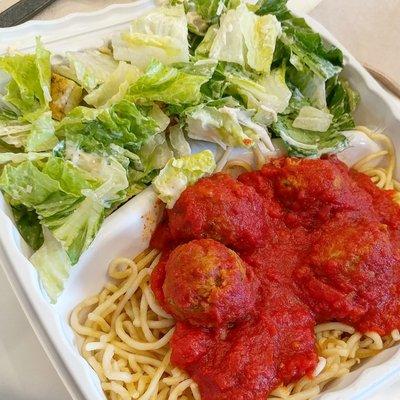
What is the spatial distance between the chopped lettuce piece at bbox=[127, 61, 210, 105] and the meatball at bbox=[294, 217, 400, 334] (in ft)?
2.67

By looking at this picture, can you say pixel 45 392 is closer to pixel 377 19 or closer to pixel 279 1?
pixel 279 1

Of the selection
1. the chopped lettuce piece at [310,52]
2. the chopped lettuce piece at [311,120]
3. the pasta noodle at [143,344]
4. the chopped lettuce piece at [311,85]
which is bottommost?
the pasta noodle at [143,344]

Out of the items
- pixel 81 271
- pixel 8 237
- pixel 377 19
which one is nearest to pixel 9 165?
pixel 8 237

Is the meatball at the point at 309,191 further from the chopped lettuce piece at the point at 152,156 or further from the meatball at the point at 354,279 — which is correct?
the chopped lettuce piece at the point at 152,156

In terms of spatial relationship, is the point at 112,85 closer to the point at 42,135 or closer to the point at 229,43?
the point at 42,135

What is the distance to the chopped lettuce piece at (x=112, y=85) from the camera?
2.49 m

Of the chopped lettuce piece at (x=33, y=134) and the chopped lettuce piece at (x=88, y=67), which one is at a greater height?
the chopped lettuce piece at (x=88, y=67)

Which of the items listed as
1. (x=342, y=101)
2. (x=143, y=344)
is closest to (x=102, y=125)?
(x=143, y=344)

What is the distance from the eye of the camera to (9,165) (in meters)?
2.23

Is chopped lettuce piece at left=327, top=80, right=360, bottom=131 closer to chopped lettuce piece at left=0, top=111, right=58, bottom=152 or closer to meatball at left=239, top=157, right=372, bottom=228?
meatball at left=239, top=157, right=372, bottom=228

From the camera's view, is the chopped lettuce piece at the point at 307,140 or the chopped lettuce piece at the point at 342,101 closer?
the chopped lettuce piece at the point at 307,140

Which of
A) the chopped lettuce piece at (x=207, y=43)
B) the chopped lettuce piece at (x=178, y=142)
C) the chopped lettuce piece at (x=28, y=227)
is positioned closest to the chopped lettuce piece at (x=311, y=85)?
the chopped lettuce piece at (x=207, y=43)

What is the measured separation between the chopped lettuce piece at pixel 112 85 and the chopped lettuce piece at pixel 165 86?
8 centimetres

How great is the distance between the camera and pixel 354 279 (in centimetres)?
224
